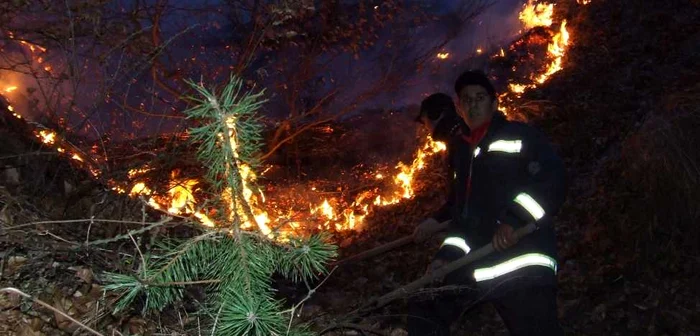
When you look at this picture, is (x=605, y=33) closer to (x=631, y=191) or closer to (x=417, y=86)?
(x=417, y=86)

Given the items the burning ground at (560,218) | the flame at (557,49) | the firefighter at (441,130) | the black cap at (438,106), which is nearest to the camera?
the burning ground at (560,218)

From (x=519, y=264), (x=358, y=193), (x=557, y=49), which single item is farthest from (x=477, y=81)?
(x=557, y=49)

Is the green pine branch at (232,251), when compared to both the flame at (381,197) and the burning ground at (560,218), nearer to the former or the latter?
the burning ground at (560,218)

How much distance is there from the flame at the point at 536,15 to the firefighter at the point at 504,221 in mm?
8042

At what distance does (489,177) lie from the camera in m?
3.39

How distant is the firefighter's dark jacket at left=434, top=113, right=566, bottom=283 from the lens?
314cm

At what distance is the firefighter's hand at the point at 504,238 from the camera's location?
3148 mm

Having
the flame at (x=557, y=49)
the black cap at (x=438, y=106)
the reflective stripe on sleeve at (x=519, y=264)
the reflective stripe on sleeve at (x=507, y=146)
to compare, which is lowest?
the reflective stripe on sleeve at (x=519, y=264)

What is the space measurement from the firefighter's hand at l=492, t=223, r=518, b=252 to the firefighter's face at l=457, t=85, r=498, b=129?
0.70 metres

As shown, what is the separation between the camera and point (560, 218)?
5.96 m

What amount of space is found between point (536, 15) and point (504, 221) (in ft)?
28.9

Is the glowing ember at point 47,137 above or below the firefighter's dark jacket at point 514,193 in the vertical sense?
above

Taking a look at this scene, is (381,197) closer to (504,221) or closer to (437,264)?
(437,264)

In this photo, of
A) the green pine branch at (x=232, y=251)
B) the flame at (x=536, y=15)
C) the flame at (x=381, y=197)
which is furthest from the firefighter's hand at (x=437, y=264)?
the flame at (x=536, y=15)
